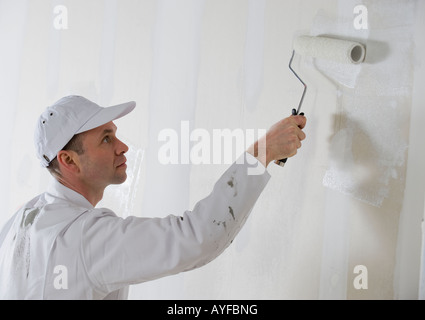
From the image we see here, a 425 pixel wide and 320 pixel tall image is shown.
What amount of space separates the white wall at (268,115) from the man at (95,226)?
9.9 inches

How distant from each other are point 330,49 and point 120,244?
82cm

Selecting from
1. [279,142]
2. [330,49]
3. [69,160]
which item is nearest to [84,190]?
[69,160]

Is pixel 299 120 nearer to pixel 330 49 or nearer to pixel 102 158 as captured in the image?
pixel 330 49

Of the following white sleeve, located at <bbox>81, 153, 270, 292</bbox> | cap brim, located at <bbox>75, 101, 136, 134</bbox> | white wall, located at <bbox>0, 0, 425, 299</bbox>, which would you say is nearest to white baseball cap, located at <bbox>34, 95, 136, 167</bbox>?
cap brim, located at <bbox>75, 101, 136, 134</bbox>

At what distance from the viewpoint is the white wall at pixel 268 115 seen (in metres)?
1.64

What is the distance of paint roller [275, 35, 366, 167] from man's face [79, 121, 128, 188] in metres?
0.52

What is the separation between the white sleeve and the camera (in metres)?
1.43

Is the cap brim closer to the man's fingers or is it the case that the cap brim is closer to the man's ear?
the man's ear

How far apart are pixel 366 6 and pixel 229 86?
0.55 m

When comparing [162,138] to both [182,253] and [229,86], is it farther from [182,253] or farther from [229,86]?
[182,253]

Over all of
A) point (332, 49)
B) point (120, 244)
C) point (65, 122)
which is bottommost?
point (120, 244)

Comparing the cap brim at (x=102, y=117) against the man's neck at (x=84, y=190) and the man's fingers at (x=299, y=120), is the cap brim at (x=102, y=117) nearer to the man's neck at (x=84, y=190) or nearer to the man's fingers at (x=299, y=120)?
the man's neck at (x=84, y=190)

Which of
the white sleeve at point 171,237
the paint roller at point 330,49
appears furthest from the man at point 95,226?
the paint roller at point 330,49

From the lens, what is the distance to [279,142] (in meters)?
1.55
